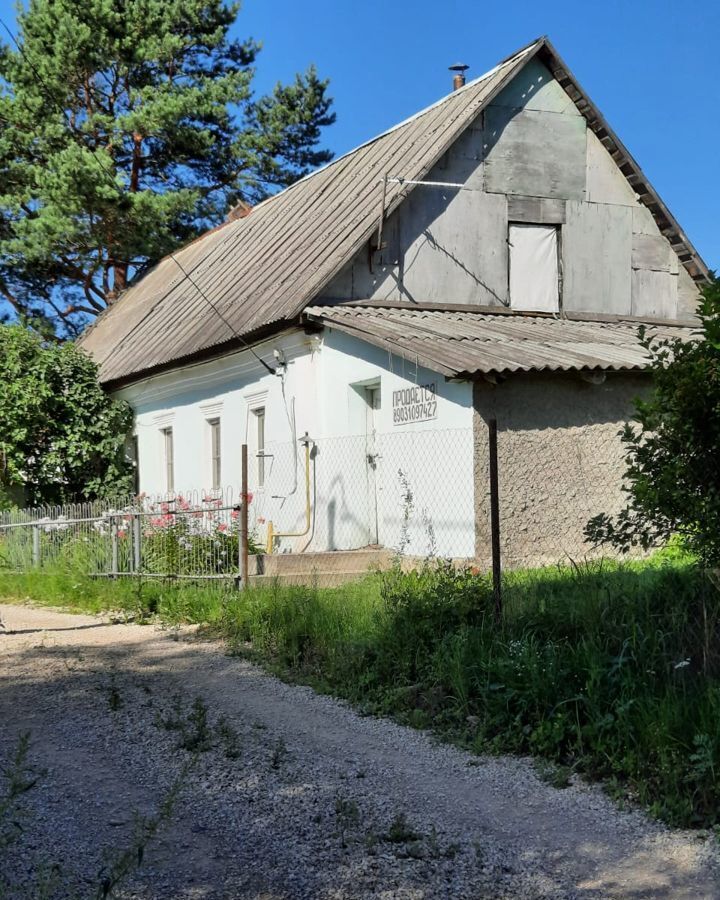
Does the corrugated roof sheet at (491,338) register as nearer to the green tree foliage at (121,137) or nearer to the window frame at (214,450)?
the window frame at (214,450)

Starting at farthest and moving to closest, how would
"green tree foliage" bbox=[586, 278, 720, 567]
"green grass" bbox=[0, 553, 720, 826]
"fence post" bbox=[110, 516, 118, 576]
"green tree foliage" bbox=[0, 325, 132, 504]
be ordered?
"green tree foliage" bbox=[0, 325, 132, 504] → "fence post" bbox=[110, 516, 118, 576] → "green tree foliage" bbox=[586, 278, 720, 567] → "green grass" bbox=[0, 553, 720, 826]

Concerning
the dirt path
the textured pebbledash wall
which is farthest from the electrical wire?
the dirt path

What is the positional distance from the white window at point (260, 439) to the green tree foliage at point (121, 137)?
47.9 ft

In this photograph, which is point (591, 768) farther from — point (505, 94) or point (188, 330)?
point (188, 330)

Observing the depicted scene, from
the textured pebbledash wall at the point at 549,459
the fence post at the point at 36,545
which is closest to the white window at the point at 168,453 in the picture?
the fence post at the point at 36,545

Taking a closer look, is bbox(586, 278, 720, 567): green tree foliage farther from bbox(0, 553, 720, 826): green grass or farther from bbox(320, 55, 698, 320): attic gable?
bbox(320, 55, 698, 320): attic gable

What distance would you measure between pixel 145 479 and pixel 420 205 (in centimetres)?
864

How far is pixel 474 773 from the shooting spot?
5.70 m

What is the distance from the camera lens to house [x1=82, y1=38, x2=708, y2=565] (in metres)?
13.1

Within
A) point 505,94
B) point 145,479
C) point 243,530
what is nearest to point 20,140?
point 145,479

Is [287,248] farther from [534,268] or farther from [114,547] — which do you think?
[114,547]

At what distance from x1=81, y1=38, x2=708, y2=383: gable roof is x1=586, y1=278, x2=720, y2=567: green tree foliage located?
31.4 ft

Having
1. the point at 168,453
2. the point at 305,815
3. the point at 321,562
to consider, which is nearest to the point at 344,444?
the point at 321,562

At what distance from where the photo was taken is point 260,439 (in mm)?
17516
